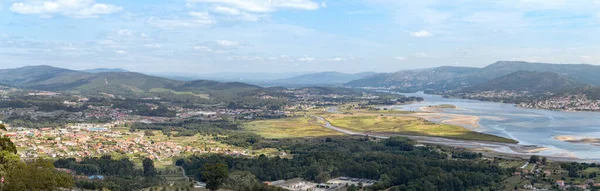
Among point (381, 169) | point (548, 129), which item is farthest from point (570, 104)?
point (381, 169)

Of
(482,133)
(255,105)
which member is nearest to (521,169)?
(482,133)

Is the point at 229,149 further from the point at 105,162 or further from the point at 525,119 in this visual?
the point at 525,119

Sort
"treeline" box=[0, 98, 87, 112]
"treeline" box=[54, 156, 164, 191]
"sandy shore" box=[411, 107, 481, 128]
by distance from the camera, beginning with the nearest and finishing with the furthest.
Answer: "treeline" box=[54, 156, 164, 191]
"sandy shore" box=[411, 107, 481, 128]
"treeline" box=[0, 98, 87, 112]

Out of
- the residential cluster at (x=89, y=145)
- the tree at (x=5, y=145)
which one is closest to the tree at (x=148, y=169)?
the residential cluster at (x=89, y=145)

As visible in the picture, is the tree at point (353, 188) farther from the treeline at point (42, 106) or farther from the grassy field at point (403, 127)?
the treeline at point (42, 106)

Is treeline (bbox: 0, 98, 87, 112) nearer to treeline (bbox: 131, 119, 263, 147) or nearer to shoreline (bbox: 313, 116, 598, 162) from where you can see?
treeline (bbox: 131, 119, 263, 147)

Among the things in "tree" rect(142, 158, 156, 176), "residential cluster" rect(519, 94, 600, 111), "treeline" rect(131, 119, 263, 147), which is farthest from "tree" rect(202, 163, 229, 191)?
"residential cluster" rect(519, 94, 600, 111)

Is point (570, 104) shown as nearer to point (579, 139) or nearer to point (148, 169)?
point (579, 139)
